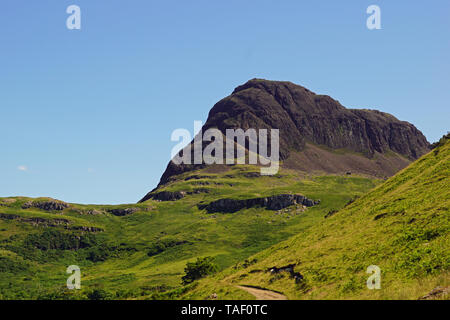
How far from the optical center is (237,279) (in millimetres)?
75500

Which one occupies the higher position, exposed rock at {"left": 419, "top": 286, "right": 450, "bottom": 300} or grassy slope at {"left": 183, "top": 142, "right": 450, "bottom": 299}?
grassy slope at {"left": 183, "top": 142, "right": 450, "bottom": 299}

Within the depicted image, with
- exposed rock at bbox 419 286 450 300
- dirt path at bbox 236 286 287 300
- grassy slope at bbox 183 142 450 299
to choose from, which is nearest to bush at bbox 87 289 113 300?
grassy slope at bbox 183 142 450 299

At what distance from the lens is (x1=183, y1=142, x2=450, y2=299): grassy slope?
146 feet

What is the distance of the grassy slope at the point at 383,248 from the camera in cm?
4465

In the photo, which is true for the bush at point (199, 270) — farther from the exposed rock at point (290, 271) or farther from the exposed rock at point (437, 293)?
the exposed rock at point (437, 293)

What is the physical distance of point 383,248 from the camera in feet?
185

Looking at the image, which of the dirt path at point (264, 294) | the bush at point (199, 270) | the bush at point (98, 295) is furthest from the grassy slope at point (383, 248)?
the bush at point (98, 295)

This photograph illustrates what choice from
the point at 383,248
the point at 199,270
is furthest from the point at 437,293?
the point at 199,270

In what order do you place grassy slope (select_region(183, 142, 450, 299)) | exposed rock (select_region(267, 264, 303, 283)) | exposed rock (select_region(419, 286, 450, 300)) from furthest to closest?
1. exposed rock (select_region(267, 264, 303, 283))
2. grassy slope (select_region(183, 142, 450, 299))
3. exposed rock (select_region(419, 286, 450, 300))

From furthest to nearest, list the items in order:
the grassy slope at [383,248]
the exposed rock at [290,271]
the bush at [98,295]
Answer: the bush at [98,295], the exposed rock at [290,271], the grassy slope at [383,248]

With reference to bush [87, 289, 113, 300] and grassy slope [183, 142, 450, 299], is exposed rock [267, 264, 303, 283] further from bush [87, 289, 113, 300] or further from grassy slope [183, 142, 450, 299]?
bush [87, 289, 113, 300]
